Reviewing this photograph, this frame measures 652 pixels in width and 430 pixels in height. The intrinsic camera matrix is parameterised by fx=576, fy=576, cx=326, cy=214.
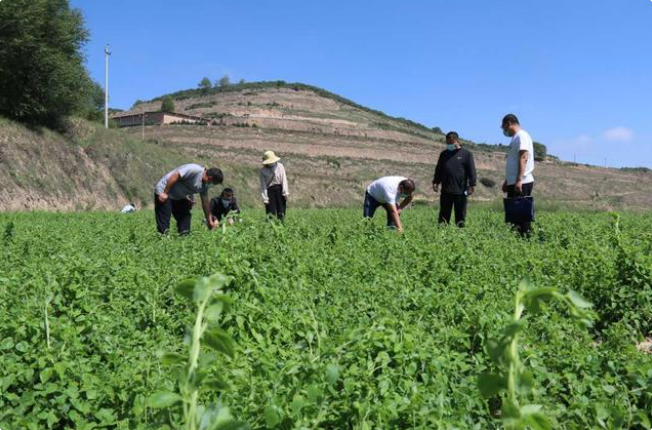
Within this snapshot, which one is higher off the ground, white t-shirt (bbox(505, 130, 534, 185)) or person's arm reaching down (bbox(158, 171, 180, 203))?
white t-shirt (bbox(505, 130, 534, 185))

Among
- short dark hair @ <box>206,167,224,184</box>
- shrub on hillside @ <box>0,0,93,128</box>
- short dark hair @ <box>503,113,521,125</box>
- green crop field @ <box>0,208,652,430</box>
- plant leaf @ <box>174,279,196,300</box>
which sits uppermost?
shrub on hillside @ <box>0,0,93,128</box>

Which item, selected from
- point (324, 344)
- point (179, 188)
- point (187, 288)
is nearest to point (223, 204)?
point (179, 188)

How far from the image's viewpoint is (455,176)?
926cm

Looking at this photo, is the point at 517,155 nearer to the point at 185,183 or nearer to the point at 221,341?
the point at 185,183

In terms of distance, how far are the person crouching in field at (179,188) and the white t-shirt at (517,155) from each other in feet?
13.8

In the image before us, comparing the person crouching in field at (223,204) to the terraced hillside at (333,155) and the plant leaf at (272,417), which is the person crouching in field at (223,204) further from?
the terraced hillside at (333,155)

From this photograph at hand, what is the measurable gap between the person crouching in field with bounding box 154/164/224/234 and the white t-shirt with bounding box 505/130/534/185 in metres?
4.22

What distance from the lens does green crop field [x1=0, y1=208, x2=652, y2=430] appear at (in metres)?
1.34

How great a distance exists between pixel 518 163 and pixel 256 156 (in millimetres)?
49074

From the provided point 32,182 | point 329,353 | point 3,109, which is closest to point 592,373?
point 329,353

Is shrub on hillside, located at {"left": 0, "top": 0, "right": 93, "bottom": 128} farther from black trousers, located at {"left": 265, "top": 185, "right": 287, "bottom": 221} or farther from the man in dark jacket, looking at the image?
the man in dark jacket

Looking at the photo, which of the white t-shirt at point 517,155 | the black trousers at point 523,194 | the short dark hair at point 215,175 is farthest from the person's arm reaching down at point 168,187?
the black trousers at point 523,194

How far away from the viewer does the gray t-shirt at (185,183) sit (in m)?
8.55

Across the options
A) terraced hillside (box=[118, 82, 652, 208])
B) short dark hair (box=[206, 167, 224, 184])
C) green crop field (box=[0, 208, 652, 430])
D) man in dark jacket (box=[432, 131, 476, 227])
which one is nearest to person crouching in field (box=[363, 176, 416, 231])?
man in dark jacket (box=[432, 131, 476, 227])
